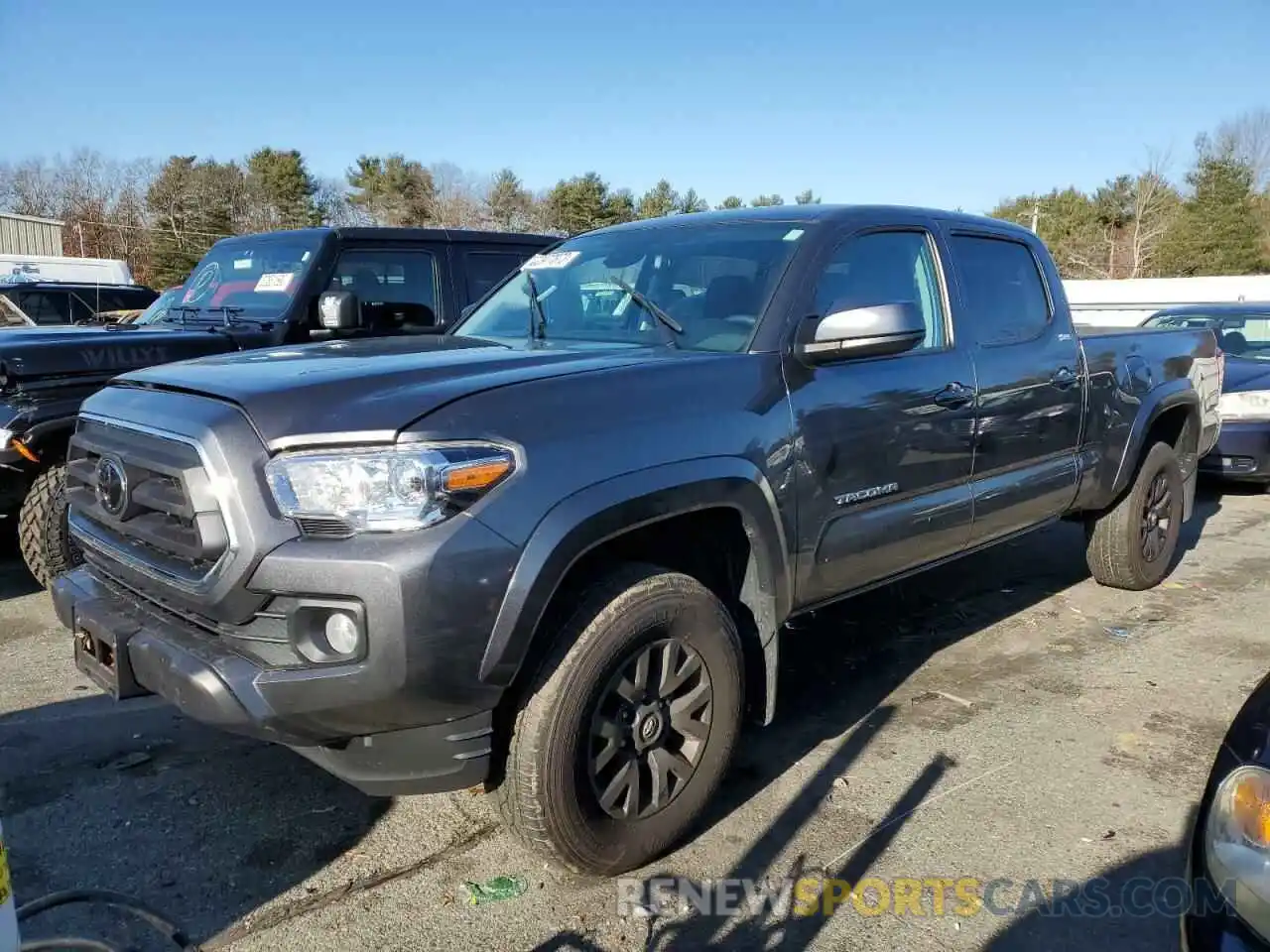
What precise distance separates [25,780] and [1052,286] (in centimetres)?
483

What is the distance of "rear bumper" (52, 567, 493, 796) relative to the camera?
7.31 ft

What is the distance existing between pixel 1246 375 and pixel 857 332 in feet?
23.9

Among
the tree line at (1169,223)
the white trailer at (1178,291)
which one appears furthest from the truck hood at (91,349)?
the tree line at (1169,223)

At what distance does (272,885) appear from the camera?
2.69m

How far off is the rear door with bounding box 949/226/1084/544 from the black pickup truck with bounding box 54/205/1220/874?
0.10ft

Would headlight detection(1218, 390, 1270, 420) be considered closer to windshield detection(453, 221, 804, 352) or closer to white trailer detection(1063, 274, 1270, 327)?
windshield detection(453, 221, 804, 352)

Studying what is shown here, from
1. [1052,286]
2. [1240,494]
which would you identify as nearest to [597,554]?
[1052,286]

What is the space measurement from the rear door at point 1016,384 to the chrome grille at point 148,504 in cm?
287

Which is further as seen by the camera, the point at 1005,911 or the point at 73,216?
the point at 73,216

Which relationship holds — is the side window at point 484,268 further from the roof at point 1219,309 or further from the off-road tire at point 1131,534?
the roof at point 1219,309

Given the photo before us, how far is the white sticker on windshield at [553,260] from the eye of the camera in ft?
13.3

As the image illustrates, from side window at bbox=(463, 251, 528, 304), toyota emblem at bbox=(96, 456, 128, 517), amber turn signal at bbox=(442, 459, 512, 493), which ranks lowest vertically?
toyota emblem at bbox=(96, 456, 128, 517)

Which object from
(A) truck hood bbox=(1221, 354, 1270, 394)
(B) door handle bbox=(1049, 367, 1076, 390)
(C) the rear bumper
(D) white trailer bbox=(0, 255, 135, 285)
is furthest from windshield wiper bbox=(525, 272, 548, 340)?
(D) white trailer bbox=(0, 255, 135, 285)

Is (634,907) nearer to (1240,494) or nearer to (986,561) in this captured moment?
(986,561)
